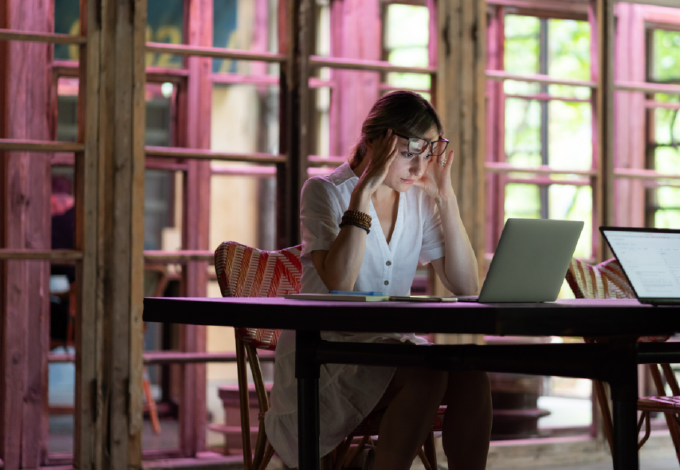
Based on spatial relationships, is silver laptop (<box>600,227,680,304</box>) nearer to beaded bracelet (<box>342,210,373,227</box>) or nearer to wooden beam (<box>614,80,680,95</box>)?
beaded bracelet (<box>342,210,373,227</box>)

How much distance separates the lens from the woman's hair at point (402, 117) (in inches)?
83.8

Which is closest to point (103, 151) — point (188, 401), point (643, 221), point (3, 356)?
point (3, 356)

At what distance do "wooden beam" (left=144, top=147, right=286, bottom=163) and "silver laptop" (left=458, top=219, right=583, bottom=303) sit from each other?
6.28ft

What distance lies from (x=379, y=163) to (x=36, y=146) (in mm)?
1547

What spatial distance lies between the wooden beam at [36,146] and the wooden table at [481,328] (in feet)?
5.52

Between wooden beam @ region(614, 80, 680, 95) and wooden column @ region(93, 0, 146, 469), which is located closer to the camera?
wooden column @ region(93, 0, 146, 469)

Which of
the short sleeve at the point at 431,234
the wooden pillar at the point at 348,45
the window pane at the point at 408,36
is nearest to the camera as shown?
the short sleeve at the point at 431,234

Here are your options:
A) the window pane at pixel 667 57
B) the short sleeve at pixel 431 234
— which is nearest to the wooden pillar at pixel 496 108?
the window pane at pixel 667 57

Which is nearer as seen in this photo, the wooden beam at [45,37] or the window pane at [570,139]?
the wooden beam at [45,37]

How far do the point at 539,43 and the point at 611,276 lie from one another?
179 centimetres

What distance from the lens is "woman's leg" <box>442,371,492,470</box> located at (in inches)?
69.6

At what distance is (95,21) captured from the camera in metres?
3.03

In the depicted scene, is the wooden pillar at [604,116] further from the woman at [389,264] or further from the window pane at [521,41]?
the woman at [389,264]

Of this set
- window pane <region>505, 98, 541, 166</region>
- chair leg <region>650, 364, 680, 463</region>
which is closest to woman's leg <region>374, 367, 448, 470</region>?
chair leg <region>650, 364, 680, 463</region>
